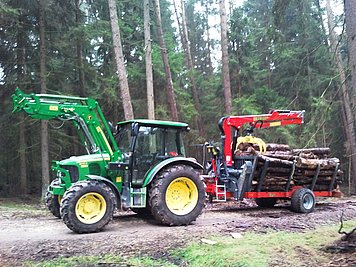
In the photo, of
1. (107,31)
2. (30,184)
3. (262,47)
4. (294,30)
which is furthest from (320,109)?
(30,184)

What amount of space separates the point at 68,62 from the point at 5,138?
5603 mm

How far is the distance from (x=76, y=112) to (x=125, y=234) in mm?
2764


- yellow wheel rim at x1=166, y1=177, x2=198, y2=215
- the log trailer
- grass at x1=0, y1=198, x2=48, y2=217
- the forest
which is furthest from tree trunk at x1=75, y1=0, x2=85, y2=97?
yellow wheel rim at x1=166, y1=177, x2=198, y2=215

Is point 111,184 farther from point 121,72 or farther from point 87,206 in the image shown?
point 121,72

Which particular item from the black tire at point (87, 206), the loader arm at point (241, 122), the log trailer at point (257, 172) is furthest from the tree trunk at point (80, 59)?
the black tire at point (87, 206)

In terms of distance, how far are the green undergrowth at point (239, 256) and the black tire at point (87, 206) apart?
1.93m

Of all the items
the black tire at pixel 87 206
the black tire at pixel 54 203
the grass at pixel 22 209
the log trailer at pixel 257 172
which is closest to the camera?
the black tire at pixel 87 206

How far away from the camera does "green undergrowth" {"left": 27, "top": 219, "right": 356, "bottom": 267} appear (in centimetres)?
518

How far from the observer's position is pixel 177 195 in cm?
884

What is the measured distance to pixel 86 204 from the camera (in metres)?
7.73

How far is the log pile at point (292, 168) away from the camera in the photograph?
419 inches

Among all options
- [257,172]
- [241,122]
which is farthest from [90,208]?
[241,122]

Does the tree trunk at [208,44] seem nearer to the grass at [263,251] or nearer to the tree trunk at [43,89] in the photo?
the tree trunk at [43,89]

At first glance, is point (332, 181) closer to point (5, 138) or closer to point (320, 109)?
point (320, 109)
